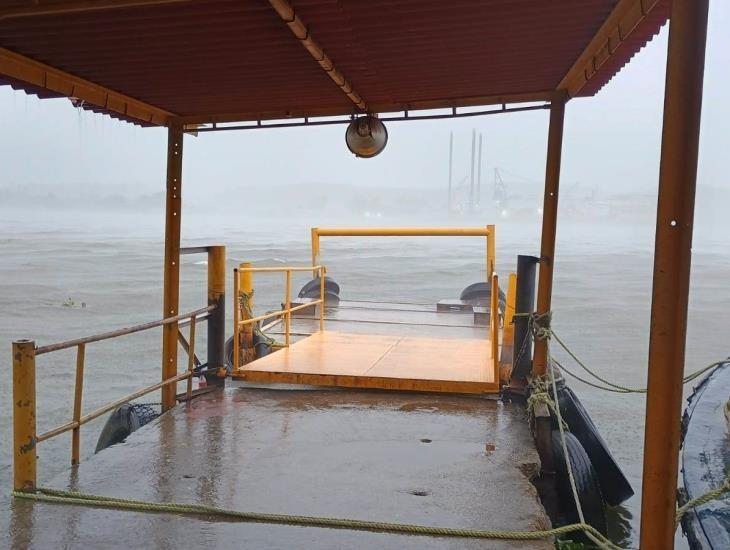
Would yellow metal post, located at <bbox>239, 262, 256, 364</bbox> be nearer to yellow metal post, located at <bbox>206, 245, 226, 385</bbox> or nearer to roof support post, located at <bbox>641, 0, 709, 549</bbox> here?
yellow metal post, located at <bbox>206, 245, 226, 385</bbox>

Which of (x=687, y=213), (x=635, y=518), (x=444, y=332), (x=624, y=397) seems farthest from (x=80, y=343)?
(x=624, y=397)

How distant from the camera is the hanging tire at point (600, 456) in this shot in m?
6.38

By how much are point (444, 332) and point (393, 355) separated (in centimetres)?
239

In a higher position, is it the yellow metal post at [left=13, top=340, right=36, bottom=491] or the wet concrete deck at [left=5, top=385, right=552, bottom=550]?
the yellow metal post at [left=13, top=340, right=36, bottom=491]

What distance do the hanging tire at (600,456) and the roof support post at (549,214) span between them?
167cm

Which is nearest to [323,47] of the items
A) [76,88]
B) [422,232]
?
[76,88]

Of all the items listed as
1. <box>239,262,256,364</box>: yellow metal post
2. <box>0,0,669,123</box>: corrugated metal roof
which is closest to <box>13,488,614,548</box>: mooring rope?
<box>0,0,669,123</box>: corrugated metal roof

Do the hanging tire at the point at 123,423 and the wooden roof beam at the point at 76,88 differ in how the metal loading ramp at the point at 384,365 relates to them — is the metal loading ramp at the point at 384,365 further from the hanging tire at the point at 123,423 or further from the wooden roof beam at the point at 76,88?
the wooden roof beam at the point at 76,88

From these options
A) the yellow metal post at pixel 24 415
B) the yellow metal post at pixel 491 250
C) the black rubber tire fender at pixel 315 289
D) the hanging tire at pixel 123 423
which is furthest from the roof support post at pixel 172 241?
the black rubber tire fender at pixel 315 289

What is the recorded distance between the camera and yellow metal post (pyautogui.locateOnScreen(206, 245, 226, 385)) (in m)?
5.59

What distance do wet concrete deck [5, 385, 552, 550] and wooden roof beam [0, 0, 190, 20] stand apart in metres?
2.51

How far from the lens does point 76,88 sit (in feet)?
14.8

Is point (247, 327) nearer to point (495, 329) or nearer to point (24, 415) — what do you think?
point (495, 329)

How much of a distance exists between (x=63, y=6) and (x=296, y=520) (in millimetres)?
2762
